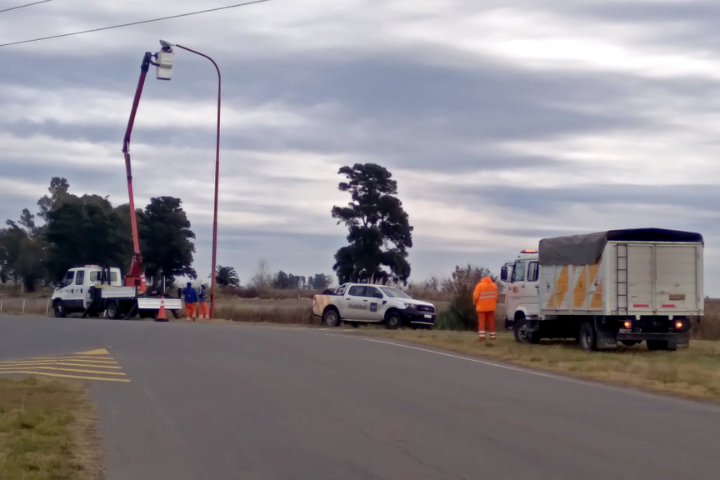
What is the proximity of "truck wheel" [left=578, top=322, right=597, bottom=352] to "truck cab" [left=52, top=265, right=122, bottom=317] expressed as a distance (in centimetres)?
2669

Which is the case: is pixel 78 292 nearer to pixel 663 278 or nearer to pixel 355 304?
pixel 355 304

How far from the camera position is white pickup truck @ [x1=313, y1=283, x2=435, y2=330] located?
30625 mm

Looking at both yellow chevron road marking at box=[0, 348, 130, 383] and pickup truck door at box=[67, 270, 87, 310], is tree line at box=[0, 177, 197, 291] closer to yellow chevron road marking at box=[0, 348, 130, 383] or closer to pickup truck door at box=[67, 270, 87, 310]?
pickup truck door at box=[67, 270, 87, 310]

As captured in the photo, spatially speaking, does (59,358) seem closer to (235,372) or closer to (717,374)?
(235,372)

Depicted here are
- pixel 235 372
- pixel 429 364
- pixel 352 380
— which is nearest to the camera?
pixel 352 380

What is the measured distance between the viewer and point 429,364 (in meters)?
17.1

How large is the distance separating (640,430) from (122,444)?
5.84 meters

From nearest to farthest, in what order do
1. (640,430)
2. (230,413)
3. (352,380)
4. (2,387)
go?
1. (640,430)
2. (230,413)
3. (2,387)
4. (352,380)

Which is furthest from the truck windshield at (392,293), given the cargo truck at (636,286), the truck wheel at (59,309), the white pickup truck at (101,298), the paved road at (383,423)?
the truck wheel at (59,309)

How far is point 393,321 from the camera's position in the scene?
30656 millimetres

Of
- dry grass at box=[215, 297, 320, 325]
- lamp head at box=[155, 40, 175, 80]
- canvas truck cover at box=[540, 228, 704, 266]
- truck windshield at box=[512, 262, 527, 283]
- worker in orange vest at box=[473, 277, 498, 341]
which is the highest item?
lamp head at box=[155, 40, 175, 80]

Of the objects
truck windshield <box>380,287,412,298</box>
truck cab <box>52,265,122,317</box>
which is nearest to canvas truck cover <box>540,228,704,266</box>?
truck windshield <box>380,287,412,298</box>

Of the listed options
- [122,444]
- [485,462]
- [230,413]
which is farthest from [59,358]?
[485,462]

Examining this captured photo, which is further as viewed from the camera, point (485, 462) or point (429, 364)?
point (429, 364)
